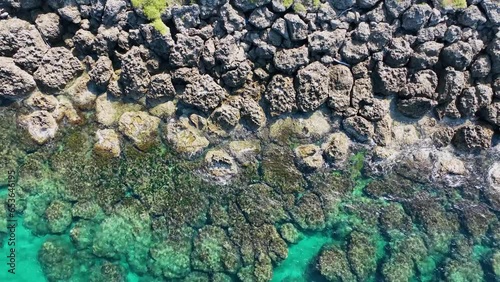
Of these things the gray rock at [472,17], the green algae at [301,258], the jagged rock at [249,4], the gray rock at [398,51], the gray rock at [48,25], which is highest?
the gray rock at [472,17]

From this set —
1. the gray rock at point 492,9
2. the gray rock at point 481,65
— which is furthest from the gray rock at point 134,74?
the gray rock at point 492,9

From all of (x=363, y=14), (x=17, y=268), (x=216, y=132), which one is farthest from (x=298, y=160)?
(x=17, y=268)

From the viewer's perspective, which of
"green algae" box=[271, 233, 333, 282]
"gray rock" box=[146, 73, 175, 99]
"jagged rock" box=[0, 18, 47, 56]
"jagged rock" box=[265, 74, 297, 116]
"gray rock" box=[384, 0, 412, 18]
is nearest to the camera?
"gray rock" box=[384, 0, 412, 18]

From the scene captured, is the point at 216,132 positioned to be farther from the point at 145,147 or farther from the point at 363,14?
the point at 363,14

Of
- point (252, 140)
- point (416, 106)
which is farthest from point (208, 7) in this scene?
point (416, 106)

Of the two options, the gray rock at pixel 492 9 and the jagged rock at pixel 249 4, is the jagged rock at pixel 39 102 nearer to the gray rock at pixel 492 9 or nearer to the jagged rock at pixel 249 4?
the jagged rock at pixel 249 4

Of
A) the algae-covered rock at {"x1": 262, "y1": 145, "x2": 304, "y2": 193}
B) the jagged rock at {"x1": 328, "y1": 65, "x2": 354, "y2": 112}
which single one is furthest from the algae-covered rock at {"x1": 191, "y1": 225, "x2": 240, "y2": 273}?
the jagged rock at {"x1": 328, "y1": 65, "x2": 354, "y2": 112}

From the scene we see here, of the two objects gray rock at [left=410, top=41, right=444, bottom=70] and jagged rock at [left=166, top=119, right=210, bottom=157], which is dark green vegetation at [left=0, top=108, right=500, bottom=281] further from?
gray rock at [left=410, top=41, right=444, bottom=70]
